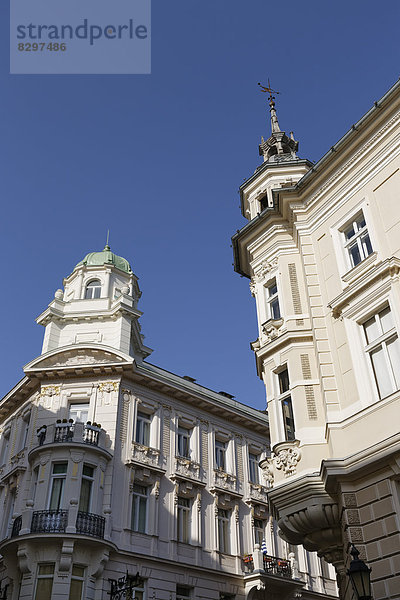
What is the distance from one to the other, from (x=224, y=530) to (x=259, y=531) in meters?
2.66

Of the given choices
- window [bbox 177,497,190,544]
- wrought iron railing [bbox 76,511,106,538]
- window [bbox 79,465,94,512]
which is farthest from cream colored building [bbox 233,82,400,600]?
window [bbox 177,497,190,544]

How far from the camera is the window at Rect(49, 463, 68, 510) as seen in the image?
2473 cm

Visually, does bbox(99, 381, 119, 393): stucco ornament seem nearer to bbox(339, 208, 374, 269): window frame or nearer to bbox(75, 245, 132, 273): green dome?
bbox(75, 245, 132, 273): green dome

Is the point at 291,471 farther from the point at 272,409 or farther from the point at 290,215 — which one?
the point at 290,215

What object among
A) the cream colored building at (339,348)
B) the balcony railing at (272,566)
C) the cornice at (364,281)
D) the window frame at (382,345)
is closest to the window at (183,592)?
the balcony railing at (272,566)

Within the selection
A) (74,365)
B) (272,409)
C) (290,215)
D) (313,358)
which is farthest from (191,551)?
(290,215)

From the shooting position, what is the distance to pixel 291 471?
15.4 meters

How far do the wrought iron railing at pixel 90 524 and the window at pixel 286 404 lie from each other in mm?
11270

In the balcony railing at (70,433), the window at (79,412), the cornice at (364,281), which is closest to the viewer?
the cornice at (364,281)

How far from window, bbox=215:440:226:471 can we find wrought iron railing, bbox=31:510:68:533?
995 cm

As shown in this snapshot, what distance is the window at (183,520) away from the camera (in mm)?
27453

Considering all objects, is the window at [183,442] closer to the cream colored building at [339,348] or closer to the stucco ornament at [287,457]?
the cream colored building at [339,348]

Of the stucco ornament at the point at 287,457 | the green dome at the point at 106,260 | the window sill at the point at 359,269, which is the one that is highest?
the green dome at the point at 106,260

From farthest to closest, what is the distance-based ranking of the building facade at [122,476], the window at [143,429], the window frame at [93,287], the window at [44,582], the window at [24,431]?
the window frame at [93,287], the window at [24,431], the window at [143,429], the building facade at [122,476], the window at [44,582]
